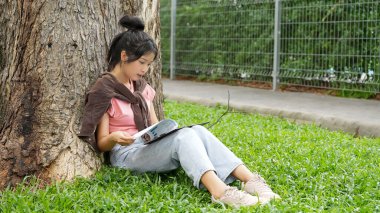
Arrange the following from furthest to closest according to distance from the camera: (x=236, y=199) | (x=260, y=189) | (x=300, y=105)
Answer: (x=300, y=105) < (x=260, y=189) < (x=236, y=199)

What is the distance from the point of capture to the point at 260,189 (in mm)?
3785

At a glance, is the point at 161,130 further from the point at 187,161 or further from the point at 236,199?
the point at 236,199

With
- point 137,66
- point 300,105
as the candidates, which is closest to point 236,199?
point 137,66

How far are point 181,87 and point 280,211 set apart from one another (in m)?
7.63

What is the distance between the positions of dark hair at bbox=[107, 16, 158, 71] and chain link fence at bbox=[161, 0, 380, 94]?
15.4 feet

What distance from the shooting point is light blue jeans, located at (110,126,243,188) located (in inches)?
150

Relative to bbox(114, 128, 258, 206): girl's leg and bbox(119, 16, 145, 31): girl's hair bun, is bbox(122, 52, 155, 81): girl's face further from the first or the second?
bbox(114, 128, 258, 206): girl's leg

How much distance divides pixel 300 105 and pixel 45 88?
15.0ft

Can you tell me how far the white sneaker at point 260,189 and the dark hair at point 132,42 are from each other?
106 centimetres

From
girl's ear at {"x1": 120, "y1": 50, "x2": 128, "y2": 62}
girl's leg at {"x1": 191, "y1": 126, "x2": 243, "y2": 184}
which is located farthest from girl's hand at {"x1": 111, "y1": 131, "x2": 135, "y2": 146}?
girl's ear at {"x1": 120, "y1": 50, "x2": 128, "y2": 62}

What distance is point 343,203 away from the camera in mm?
3740

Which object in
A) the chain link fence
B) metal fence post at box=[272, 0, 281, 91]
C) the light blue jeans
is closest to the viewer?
the light blue jeans

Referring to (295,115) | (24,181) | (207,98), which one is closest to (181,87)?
(207,98)

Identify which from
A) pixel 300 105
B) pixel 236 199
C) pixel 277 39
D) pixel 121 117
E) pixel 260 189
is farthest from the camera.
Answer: pixel 277 39
